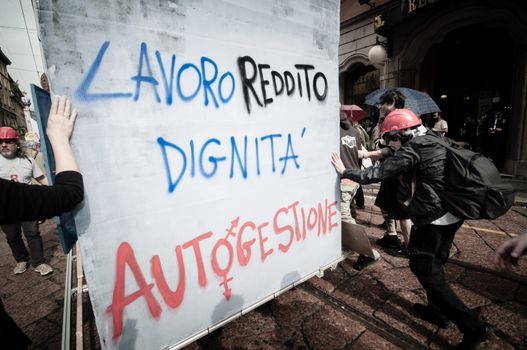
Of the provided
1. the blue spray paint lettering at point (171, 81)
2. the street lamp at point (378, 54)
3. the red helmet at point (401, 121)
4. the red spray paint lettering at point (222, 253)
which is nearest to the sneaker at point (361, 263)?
the red spray paint lettering at point (222, 253)

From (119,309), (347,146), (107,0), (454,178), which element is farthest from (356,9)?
(119,309)

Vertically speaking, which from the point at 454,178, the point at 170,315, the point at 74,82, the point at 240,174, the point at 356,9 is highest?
the point at 356,9

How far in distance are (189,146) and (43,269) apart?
3333 mm

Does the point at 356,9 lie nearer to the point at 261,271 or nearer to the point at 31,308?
the point at 261,271

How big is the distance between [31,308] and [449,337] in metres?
3.86

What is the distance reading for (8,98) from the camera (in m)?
40.1

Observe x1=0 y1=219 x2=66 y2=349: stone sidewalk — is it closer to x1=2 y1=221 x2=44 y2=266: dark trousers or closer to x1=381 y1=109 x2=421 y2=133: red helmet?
x1=2 y1=221 x2=44 y2=266: dark trousers

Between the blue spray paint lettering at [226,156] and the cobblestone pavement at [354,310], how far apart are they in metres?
1.30

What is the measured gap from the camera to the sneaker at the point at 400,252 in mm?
3262

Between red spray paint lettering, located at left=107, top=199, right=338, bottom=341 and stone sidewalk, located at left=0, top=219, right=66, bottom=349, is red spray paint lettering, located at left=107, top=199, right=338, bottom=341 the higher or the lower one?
the higher one

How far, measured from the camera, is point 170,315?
5.42ft

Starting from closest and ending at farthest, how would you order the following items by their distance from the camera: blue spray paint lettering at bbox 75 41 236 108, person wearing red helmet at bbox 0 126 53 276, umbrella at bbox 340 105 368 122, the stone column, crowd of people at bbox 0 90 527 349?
crowd of people at bbox 0 90 527 349
blue spray paint lettering at bbox 75 41 236 108
person wearing red helmet at bbox 0 126 53 276
umbrella at bbox 340 105 368 122
the stone column

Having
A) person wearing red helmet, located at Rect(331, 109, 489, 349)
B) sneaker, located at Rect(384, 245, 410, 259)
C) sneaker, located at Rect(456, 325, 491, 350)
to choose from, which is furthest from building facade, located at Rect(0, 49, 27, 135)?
sneaker, located at Rect(456, 325, 491, 350)

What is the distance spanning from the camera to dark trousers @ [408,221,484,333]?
1846 millimetres
